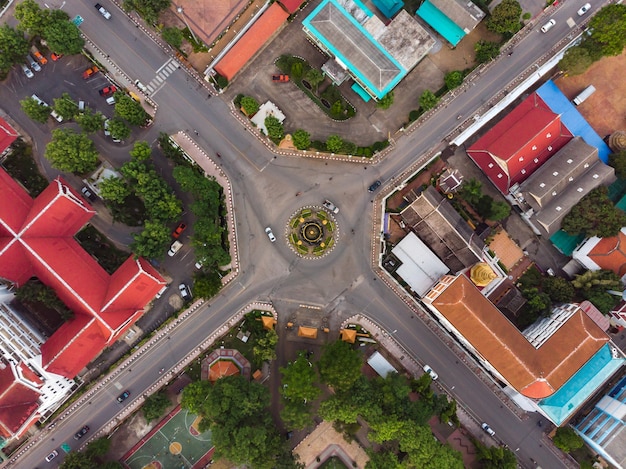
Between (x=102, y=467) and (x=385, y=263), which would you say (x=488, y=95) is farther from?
(x=102, y=467)

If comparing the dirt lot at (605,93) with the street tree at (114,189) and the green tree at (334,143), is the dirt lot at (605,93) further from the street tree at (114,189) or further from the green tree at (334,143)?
the street tree at (114,189)

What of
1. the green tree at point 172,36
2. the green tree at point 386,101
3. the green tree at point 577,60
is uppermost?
the green tree at point 172,36

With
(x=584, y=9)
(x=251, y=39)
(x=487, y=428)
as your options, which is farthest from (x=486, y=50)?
(x=487, y=428)

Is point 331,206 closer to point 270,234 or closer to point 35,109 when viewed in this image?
point 270,234

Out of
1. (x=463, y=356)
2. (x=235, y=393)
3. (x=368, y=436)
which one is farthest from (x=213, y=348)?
(x=463, y=356)

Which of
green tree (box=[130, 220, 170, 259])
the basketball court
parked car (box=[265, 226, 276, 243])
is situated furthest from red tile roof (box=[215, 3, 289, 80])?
the basketball court

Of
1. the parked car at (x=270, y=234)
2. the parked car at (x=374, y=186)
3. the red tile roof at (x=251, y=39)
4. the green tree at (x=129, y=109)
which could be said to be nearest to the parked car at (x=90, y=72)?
the green tree at (x=129, y=109)

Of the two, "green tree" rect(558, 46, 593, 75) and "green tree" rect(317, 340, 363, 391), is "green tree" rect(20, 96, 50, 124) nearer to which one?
"green tree" rect(317, 340, 363, 391)
